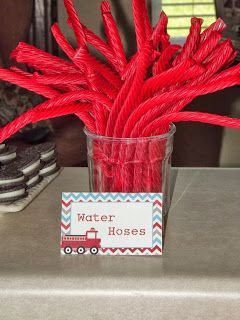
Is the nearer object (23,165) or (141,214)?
(141,214)

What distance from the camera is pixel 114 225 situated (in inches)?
36.0

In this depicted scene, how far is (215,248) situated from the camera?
94 centimetres

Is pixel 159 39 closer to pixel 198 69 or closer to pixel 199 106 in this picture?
pixel 198 69

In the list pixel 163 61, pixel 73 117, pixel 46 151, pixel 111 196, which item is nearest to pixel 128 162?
pixel 111 196

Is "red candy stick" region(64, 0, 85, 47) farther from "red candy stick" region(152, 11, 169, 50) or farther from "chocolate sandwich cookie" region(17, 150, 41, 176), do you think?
"chocolate sandwich cookie" region(17, 150, 41, 176)

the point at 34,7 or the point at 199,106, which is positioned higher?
the point at 34,7

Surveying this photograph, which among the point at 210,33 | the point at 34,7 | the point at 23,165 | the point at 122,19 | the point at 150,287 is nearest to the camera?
the point at 150,287

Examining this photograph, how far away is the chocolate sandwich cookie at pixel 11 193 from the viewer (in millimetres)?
1123

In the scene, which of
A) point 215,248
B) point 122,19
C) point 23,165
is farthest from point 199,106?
point 215,248

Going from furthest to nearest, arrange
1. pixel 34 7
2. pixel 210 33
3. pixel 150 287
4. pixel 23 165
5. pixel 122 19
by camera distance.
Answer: pixel 34 7
pixel 122 19
pixel 23 165
pixel 210 33
pixel 150 287

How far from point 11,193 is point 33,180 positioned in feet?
0.39

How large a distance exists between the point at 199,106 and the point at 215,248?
6.71 feet

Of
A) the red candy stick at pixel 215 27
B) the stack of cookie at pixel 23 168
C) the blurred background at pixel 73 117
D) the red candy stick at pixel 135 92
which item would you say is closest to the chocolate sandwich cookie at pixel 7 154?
the stack of cookie at pixel 23 168

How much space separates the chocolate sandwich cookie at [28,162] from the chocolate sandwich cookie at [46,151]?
32mm
